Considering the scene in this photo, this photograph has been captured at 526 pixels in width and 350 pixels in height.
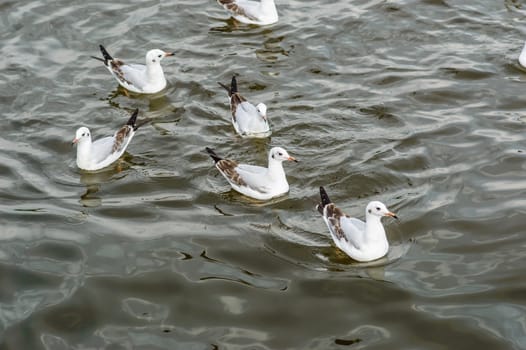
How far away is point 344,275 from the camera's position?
11000 mm

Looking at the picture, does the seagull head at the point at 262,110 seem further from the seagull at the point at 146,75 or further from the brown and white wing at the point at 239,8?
the brown and white wing at the point at 239,8

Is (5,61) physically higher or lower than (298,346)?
higher

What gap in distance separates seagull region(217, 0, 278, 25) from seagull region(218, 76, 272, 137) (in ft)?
14.2

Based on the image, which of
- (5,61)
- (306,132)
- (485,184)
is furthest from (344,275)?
(5,61)

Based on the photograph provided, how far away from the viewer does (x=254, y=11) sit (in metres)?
18.7

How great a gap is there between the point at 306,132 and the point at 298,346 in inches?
207

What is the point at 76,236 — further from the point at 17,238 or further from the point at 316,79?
the point at 316,79

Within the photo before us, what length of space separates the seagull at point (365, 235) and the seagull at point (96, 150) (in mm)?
4271

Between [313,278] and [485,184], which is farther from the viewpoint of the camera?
[485,184]

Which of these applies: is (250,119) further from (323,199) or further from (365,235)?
(365,235)

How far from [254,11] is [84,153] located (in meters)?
6.61

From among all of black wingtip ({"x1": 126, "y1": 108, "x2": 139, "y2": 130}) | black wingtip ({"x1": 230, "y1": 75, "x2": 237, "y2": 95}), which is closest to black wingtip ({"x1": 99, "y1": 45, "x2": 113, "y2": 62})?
black wingtip ({"x1": 126, "y1": 108, "x2": 139, "y2": 130})

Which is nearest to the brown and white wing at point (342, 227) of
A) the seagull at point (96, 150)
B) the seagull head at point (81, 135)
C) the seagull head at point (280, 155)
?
the seagull head at point (280, 155)

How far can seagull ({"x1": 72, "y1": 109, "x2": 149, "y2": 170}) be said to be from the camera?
13656 millimetres
